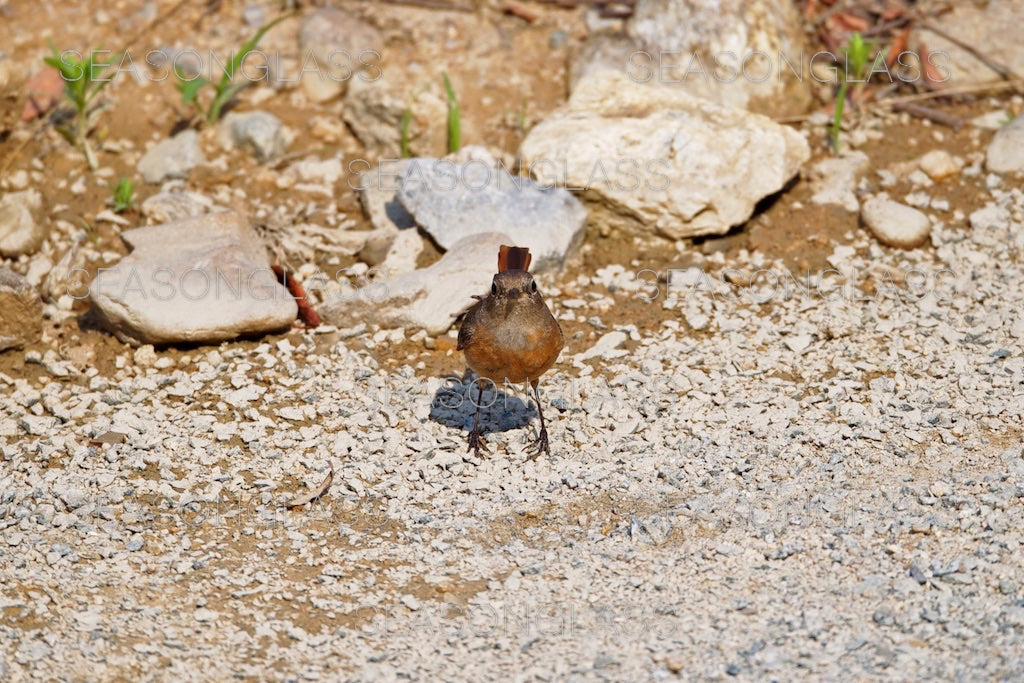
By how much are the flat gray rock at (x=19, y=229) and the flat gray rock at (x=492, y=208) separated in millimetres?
2547

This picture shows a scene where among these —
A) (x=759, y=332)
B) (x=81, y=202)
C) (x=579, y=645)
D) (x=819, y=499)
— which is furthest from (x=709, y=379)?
(x=81, y=202)

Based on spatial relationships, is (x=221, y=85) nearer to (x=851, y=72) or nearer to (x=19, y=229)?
(x=19, y=229)

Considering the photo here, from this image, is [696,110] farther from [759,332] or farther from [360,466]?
[360,466]

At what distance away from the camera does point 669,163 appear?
8.45 m

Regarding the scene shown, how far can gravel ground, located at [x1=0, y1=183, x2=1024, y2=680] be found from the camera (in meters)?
5.09

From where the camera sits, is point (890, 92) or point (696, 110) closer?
point (696, 110)

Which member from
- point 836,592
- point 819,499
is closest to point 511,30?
point 819,499

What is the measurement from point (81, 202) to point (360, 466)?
146 inches

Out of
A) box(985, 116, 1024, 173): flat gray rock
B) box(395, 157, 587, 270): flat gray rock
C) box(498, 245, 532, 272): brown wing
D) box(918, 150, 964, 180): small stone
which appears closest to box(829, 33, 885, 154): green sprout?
box(918, 150, 964, 180): small stone

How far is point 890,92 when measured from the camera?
31.3 ft

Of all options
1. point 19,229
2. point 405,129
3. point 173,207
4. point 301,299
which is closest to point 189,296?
point 301,299

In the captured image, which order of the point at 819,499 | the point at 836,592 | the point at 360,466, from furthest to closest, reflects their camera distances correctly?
1. the point at 360,466
2. the point at 819,499
3. the point at 836,592

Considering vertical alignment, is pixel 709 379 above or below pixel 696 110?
below

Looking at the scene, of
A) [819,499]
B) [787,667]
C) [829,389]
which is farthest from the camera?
[829,389]
